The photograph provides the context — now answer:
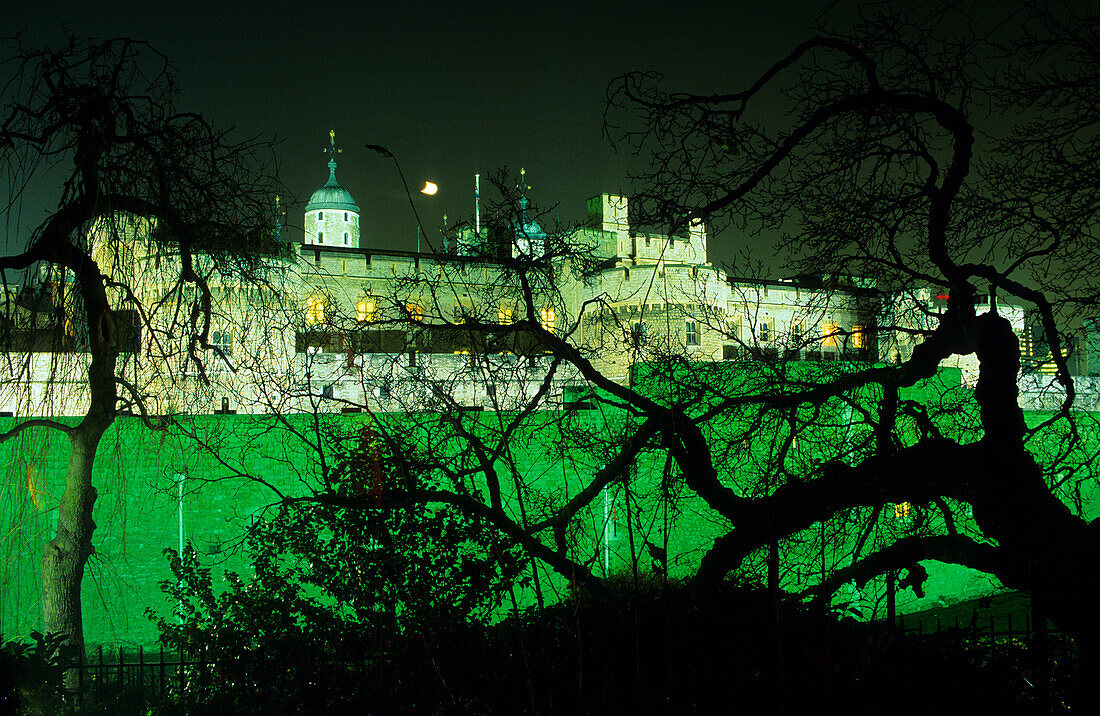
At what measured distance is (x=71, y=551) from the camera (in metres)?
2.83

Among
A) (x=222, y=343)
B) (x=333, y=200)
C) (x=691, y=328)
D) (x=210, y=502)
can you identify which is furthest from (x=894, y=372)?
(x=333, y=200)

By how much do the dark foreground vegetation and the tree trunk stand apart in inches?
9.7

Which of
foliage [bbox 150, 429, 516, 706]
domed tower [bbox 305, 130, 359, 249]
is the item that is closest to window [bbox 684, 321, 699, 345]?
foliage [bbox 150, 429, 516, 706]

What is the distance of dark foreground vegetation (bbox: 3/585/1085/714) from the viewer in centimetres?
270

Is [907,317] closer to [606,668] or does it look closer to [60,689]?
[606,668]

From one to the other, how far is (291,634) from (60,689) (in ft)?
2.28

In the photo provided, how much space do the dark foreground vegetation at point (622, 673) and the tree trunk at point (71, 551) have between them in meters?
0.25

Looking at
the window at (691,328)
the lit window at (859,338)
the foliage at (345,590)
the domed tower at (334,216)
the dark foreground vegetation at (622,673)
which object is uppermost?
the domed tower at (334,216)

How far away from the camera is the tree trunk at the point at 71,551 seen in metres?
2.75

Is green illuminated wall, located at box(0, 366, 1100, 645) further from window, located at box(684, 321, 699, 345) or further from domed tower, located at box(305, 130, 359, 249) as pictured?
domed tower, located at box(305, 130, 359, 249)

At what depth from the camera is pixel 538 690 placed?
271cm

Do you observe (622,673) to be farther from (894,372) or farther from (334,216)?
(334,216)

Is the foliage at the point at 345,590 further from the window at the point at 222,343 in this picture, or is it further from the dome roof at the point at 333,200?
the dome roof at the point at 333,200

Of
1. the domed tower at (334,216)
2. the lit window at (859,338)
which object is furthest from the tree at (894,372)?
the domed tower at (334,216)
